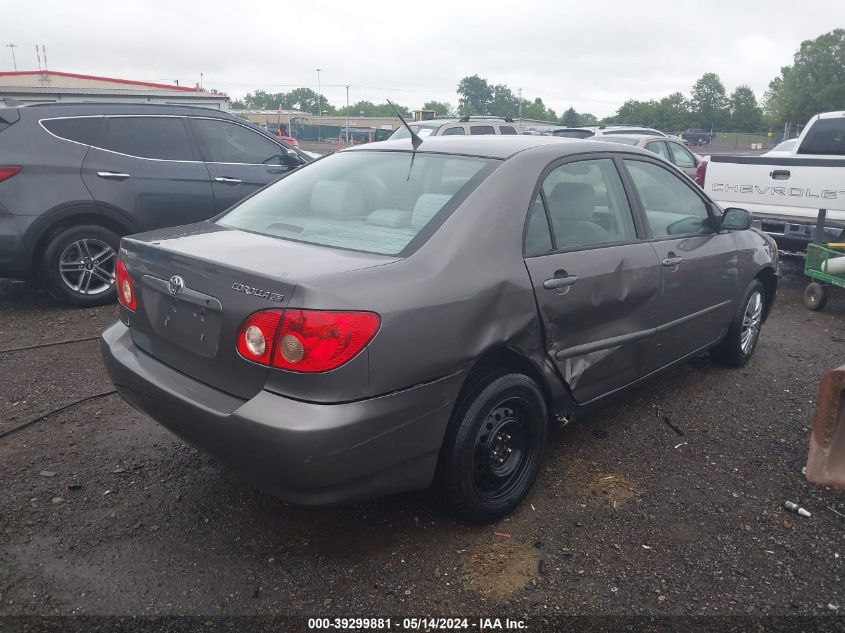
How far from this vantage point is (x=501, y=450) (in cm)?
297

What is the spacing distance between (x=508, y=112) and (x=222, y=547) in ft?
391

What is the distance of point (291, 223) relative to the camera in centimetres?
311

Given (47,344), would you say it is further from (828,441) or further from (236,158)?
(828,441)

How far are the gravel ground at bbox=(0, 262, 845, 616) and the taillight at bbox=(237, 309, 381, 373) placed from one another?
0.91m

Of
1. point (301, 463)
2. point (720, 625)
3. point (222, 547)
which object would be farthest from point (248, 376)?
point (720, 625)

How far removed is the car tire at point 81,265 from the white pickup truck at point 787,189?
21.0ft

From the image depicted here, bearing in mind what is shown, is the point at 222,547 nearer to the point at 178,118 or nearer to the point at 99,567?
the point at 99,567

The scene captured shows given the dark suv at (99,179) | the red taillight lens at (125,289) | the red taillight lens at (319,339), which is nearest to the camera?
the red taillight lens at (319,339)

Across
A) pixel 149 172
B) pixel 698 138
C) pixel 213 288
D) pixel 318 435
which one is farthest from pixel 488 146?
pixel 698 138

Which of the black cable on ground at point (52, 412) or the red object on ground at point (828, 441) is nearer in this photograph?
the red object on ground at point (828, 441)

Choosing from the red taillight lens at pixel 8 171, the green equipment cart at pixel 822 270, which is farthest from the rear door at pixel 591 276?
the red taillight lens at pixel 8 171

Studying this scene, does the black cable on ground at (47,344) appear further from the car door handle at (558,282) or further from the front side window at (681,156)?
the front side window at (681,156)

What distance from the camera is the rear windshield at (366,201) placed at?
2.85 meters

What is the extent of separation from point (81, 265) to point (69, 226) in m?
0.35
